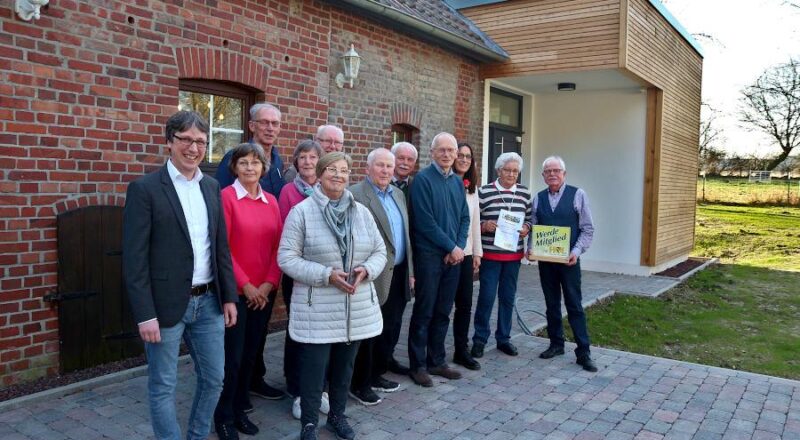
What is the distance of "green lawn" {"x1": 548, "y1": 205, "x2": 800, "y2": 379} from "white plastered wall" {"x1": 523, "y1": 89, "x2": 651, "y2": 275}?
1.41 meters

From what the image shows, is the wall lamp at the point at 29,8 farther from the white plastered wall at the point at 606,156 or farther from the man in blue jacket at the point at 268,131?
the white plastered wall at the point at 606,156

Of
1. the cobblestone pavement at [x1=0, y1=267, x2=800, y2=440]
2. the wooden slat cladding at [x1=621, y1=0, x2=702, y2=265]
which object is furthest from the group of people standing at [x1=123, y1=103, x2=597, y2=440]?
the wooden slat cladding at [x1=621, y1=0, x2=702, y2=265]

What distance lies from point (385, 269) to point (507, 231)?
5.95 feet

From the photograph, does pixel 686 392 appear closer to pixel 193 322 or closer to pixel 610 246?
pixel 193 322

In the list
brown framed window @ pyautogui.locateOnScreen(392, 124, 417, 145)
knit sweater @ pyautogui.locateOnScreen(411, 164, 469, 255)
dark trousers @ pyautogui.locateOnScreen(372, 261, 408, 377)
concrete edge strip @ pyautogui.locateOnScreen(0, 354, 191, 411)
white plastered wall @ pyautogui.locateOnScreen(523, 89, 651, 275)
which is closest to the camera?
concrete edge strip @ pyautogui.locateOnScreen(0, 354, 191, 411)

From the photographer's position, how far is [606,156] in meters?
11.3

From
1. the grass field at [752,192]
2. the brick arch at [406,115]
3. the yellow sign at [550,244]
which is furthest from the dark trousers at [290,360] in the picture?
the grass field at [752,192]

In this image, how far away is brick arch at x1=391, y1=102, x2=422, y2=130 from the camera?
8.14m

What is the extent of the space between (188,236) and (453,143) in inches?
93.7

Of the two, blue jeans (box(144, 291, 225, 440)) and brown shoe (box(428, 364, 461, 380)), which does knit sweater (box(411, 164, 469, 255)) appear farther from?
blue jeans (box(144, 291, 225, 440))

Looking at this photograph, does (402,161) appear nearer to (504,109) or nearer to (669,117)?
(504,109)

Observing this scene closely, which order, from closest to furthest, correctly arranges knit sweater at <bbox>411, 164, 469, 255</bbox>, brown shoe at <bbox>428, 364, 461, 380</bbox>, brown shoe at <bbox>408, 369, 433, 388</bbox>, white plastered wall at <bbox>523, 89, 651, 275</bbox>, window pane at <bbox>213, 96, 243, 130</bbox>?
knit sweater at <bbox>411, 164, 469, 255</bbox>
brown shoe at <bbox>408, 369, 433, 388</bbox>
brown shoe at <bbox>428, 364, 461, 380</bbox>
window pane at <bbox>213, 96, 243, 130</bbox>
white plastered wall at <bbox>523, 89, 651, 275</bbox>

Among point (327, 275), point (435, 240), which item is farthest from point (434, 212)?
point (327, 275)

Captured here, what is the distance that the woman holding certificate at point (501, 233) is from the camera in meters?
5.53
